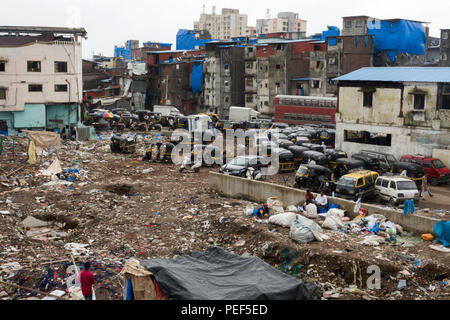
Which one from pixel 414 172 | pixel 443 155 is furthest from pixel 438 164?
pixel 414 172

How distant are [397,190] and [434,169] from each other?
17.5 ft

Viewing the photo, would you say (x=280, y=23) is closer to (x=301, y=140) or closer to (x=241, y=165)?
(x=301, y=140)

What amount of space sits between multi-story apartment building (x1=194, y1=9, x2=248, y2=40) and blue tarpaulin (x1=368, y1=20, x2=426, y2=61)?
10022 cm

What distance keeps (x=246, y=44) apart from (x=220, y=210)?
4627cm

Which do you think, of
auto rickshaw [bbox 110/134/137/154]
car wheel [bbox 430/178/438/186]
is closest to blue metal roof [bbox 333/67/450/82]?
car wheel [bbox 430/178/438/186]

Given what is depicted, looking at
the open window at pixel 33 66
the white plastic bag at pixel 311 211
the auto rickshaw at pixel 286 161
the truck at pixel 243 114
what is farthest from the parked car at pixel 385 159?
the open window at pixel 33 66

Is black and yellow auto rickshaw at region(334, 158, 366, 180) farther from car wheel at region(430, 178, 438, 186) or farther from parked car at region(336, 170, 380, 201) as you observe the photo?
car wheel at region(430, 178, 438, 186)

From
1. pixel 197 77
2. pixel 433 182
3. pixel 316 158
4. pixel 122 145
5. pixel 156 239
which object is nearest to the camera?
pixel 156 239

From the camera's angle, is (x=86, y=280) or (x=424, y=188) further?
(x=424, y=188)

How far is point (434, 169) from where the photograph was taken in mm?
25078

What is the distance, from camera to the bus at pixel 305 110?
45.3 m

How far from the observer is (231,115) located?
52.6 m

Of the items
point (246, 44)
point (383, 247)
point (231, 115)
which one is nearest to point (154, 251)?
point (383, 247)
